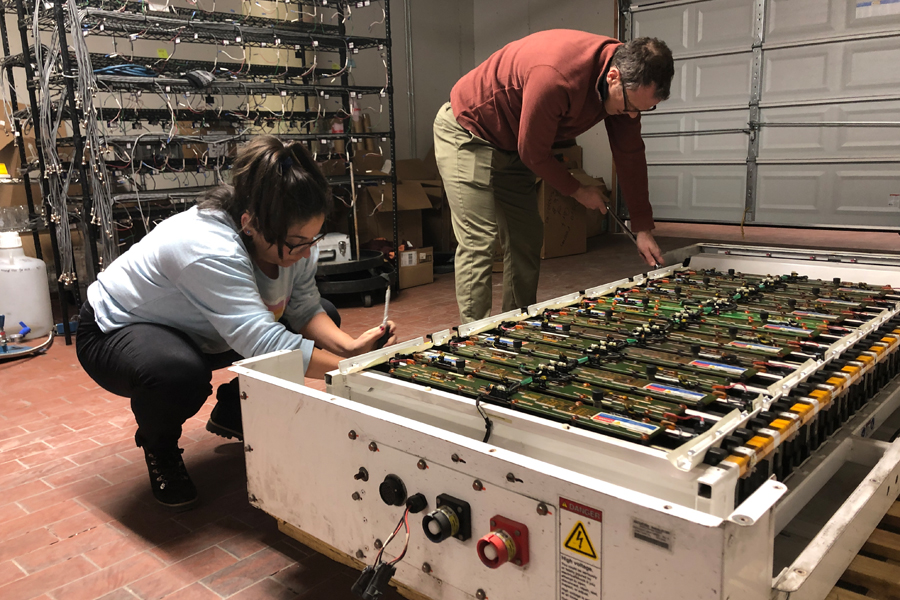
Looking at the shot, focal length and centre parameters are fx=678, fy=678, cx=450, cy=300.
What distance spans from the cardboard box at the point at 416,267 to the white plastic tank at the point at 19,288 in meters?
2.38

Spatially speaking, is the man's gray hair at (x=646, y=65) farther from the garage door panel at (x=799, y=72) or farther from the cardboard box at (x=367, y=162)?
the garage door panel at (x=799, y=72)

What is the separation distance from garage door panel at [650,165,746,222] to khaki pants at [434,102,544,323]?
5089mm

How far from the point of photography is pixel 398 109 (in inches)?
295

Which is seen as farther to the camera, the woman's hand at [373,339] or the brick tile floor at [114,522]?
the woman's hand at [373,339]

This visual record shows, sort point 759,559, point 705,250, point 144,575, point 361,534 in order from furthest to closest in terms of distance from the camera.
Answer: point 705,250
point 144,575
point 361,534
point 759,559

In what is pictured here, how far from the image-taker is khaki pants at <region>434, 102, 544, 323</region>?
2631 mm

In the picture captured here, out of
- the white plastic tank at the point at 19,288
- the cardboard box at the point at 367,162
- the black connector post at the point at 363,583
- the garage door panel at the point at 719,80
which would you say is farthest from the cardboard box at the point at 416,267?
the black connector post at the point at 363,583

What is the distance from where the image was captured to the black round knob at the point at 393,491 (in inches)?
47.3

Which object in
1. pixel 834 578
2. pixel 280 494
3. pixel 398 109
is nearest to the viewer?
pixel 834 578

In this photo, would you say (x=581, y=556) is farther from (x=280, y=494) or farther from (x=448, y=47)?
(x=448, y=47)

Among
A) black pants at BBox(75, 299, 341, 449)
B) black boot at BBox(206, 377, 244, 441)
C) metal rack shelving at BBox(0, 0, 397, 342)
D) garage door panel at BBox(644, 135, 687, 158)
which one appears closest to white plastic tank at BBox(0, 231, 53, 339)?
metal rack shelving at BBox(0, 0, 397, 342)

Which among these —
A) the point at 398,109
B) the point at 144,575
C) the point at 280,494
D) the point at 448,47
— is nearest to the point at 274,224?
the point at 280,494

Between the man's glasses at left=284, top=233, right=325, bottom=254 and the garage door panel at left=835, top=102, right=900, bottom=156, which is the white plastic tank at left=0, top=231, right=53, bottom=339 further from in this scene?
the garage door panel at left=835, top=102, right=900, bottom=156

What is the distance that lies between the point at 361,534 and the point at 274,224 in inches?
30.9
